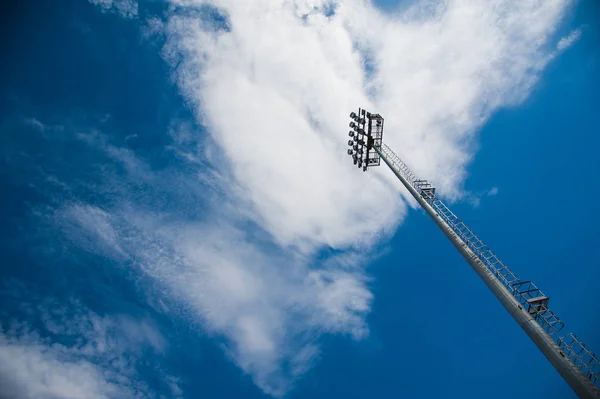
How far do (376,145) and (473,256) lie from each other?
2558 cm

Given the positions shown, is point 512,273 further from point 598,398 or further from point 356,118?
point 356,118

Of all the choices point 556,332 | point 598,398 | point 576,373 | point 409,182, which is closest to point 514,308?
point 556,332

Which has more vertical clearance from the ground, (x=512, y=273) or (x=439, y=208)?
(x=439, y=208)

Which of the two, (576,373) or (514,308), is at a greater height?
(514,308)

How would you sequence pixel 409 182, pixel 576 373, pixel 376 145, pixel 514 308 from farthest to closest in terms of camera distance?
pixel 376 145
pixel 409 182
pixel 514 308
pixel 576 373

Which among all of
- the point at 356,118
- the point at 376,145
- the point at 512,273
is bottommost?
the point at 512,273

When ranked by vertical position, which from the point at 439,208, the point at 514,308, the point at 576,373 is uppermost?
the point at 439,208

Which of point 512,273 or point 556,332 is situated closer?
point 556,332

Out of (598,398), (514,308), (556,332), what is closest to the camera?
(598,398)

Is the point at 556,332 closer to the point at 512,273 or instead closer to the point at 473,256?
the point at 512,273

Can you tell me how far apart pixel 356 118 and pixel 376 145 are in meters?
6.06

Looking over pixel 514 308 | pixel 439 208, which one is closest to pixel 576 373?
pixel 514 308

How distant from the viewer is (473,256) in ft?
79.8

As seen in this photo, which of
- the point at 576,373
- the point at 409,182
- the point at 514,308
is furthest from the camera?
the point at 409,182
